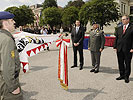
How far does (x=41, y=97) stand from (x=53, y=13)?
176 ft

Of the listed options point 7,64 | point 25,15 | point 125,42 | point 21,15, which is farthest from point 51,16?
point 7,64

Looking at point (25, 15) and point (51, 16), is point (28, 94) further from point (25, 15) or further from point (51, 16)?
point (25, 15)

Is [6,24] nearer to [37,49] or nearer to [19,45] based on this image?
[19,45]

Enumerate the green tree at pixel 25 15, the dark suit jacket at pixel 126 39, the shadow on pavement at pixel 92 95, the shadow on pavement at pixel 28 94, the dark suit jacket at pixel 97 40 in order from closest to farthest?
1. the shadow on pavement at pixel 92 95
2. the shadow on pavement at pixel 28 94
3. the dark suit jacket at pixel 126 39
4. the dark suit jacket at pixel 97 40
5. the green tree at pixel 25 15

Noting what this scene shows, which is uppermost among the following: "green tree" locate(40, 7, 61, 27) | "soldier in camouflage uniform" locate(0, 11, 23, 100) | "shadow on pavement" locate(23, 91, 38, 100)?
"green tree" locate(40, 7, 61, 27)

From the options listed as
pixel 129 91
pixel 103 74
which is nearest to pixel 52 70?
→ pixel 103 74

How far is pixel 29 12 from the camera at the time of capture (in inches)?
2154

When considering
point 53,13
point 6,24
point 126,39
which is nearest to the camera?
point 6,24

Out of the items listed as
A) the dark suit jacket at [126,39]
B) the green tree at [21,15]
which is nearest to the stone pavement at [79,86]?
the dark suit jacket at [126,39]

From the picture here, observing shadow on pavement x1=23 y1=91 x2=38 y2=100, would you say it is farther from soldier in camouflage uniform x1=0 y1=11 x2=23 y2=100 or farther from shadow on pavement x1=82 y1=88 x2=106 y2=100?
soldier in camouflage uniform x1=0 y1=11 x2=23 y2=100

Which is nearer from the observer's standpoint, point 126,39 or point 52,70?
point 126,39

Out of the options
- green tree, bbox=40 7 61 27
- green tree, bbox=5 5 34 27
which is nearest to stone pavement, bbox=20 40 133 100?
green tree, bbox=5 5 34 27

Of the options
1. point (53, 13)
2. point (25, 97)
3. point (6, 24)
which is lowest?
point (25, 97)

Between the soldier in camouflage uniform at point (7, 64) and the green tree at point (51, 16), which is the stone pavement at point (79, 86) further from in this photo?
the green tree at point (51, 16)
